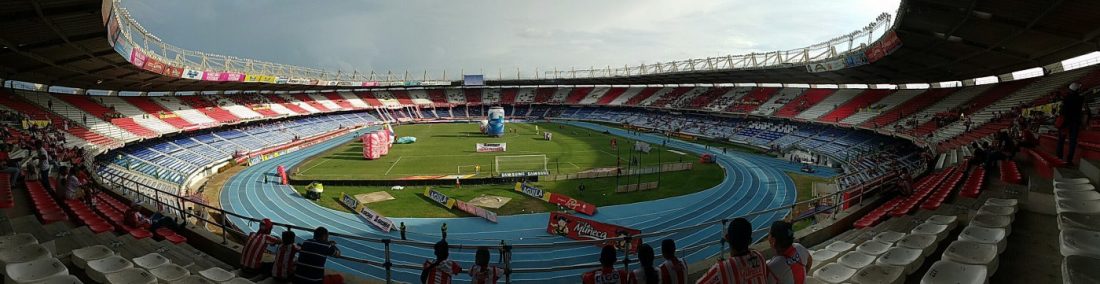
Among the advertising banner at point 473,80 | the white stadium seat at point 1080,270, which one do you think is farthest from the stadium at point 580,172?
the advertising banner at point 473,80

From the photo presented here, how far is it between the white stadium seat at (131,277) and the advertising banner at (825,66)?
32073 millimetres

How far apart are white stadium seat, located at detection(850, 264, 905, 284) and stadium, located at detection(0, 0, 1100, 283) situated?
0.02m

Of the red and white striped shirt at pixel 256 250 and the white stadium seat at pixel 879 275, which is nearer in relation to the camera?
the white stadium seat at pixel 879 275

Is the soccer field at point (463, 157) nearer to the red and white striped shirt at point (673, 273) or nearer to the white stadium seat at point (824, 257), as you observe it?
the white stadium seat at point (824, 257)

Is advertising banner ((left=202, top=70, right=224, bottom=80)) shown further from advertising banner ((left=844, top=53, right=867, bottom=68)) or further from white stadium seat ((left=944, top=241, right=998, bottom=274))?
advertising banner ((left=844, top=53, right=867, bottom=68))

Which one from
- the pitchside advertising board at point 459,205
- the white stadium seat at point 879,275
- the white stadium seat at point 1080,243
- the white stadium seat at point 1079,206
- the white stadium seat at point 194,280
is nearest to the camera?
the white stadium seat at point 1080,243

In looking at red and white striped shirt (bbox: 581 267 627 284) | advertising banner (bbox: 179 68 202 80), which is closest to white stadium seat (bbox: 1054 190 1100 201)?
red and white striped shirt (bbox: 581 267 627 284)

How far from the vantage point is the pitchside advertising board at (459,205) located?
64.6 feet

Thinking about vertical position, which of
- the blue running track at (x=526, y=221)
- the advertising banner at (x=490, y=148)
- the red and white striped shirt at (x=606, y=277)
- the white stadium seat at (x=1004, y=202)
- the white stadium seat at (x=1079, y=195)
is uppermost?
the white stadium seat at (x=1079, y=195)

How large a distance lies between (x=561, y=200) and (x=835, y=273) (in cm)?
1705

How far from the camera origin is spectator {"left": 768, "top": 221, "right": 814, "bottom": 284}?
11.2ft

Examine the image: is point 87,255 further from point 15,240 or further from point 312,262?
point 312,262

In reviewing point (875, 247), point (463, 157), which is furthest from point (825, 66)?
point (875, 247)

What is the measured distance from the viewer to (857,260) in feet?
17.3
